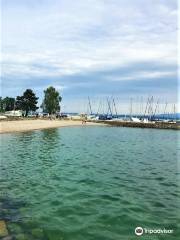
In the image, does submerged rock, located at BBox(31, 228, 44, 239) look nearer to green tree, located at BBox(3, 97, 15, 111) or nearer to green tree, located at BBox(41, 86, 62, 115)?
green tree, located at BBox(41, 86, 62, 115)

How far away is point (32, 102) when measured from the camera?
15175 centimetres

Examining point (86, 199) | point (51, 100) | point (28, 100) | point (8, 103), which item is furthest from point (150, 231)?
point (8, 103)

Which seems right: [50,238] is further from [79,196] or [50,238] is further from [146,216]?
[79,196]

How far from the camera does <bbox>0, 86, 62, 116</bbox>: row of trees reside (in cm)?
15050

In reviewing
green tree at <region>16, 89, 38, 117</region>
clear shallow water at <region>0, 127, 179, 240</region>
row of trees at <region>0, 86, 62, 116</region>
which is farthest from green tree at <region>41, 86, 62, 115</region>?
clear shallow water at <region>0, 127, 179, 240</region>

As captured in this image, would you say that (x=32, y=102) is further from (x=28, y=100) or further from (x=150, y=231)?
(x=150, y=231)

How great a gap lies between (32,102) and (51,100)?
78.3 feet

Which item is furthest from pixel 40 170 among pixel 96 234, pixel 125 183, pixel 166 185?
pixel 96 234

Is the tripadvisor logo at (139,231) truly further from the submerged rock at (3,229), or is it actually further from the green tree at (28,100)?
the green tree at (28,100)

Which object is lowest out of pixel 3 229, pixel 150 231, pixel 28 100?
pixel 150 231

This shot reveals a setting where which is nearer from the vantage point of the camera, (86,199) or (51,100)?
(86,199)

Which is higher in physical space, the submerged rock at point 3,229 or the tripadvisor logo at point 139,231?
the submerged rock at point 3,229

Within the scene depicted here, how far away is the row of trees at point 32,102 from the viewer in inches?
5925

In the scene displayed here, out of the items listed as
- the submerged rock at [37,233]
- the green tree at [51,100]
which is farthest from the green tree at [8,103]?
the submerged rock at [37,233]
